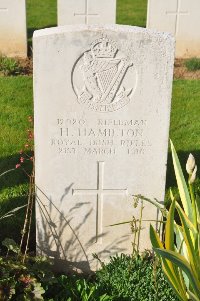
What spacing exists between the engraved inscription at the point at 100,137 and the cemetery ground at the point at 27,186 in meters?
0.74

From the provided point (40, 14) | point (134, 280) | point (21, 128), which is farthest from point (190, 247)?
point (40, 14)

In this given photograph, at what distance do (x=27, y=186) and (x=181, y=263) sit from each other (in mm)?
2249

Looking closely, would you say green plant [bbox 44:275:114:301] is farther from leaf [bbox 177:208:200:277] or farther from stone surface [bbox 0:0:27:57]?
stone surface [bbox 0:0:27:57]

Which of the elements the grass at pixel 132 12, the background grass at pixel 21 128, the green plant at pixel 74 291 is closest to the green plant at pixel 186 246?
the green plant at pixel 74 291

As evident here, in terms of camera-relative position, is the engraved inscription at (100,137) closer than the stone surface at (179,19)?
Yes

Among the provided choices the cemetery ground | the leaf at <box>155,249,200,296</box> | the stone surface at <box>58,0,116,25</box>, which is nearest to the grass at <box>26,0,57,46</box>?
the stone surface at <box>58,0,116,25</box>

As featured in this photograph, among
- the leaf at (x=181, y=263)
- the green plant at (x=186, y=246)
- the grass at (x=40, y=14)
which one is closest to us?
the leaf at (x=181, y=263)

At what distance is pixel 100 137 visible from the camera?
3453mm

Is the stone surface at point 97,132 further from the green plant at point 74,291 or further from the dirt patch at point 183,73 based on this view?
the dirt patch at point 183,73

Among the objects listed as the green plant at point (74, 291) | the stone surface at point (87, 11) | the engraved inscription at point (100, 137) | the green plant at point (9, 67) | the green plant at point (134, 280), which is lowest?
the green plant at point (74, 291)

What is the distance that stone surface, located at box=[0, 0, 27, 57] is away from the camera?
319 inches

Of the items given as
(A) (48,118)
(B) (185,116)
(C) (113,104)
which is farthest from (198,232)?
(B) (185,116)

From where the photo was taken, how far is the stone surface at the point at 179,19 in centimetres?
833

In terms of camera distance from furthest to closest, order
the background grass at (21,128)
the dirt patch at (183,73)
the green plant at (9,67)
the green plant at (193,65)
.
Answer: the green plant at (193,65) < the dirt patch at (183,73) < the green plant at (9,67) < the background grass at (21,128)
